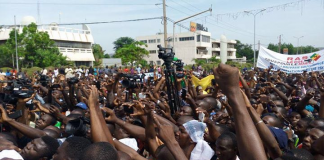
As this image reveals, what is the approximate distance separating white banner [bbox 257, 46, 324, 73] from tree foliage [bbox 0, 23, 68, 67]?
74.7 feet

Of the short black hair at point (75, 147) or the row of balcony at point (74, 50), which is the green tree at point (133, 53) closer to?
the row of balcony at point (74, 50)

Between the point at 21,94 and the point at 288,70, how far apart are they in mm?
12384

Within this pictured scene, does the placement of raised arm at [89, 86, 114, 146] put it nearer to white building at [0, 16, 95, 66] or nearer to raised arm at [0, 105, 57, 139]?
raised arm at [0, 105, 57, 139]

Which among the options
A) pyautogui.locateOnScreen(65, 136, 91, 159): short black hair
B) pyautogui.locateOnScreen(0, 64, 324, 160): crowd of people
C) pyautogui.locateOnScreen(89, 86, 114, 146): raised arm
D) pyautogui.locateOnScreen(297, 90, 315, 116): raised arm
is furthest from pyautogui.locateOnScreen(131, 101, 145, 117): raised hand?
pyautogui.locateOnScreen(297, 90, 315, 116): raised arm

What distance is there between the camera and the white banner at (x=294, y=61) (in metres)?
13.0

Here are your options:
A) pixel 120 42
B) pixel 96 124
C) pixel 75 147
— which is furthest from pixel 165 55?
pixel 120 42

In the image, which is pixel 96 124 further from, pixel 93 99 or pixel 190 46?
pixel 190 46

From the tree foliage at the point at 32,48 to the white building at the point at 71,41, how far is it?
9.79 metres

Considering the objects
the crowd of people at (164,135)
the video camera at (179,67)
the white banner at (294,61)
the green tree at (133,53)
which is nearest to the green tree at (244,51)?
the green tree at (133,53)

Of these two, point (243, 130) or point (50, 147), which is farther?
point (50, 147)

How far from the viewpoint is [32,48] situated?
3116 cm

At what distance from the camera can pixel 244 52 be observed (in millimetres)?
85438

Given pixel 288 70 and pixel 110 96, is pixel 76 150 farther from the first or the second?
pixel 288 70

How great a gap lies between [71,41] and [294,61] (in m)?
36.8
